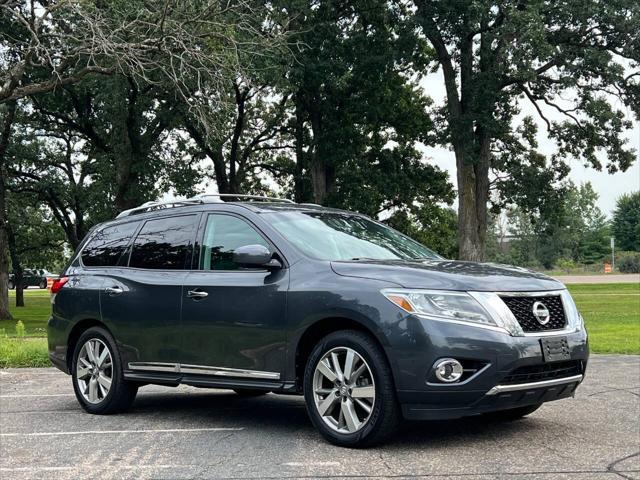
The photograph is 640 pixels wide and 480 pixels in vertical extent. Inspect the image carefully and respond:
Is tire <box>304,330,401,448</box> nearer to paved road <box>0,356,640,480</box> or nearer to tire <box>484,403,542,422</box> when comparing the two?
paved road <box>0,356,640,480</box>

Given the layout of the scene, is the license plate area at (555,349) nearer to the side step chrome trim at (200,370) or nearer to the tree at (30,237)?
the side step chrome trim at (200,370)

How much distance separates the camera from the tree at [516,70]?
25797 millimetres

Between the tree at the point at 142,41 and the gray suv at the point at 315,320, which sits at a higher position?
the tree at the point at 142,41

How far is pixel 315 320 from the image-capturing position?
5.99 meters

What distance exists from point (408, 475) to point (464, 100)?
25940 mm

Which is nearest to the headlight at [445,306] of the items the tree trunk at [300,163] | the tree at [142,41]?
the tree at [142,41]

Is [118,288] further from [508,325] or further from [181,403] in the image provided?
[508,325]

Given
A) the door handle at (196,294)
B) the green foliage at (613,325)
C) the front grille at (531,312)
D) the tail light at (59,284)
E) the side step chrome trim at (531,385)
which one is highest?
the tail light at (59,284)

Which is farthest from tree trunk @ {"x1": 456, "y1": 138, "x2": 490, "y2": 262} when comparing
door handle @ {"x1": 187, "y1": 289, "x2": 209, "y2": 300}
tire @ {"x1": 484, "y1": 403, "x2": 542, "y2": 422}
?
door handle @ {"x1": 187, "y1": 289, "x2": 209, "y2": 300}

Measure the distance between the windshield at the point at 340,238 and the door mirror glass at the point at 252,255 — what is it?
1.03 feet

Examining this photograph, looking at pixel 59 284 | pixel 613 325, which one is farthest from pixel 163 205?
pixel 613 325

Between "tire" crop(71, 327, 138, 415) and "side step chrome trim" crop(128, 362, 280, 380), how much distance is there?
0.84ft

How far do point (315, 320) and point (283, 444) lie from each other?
0.92 m

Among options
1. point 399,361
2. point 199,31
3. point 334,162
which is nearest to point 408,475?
point 399,361
